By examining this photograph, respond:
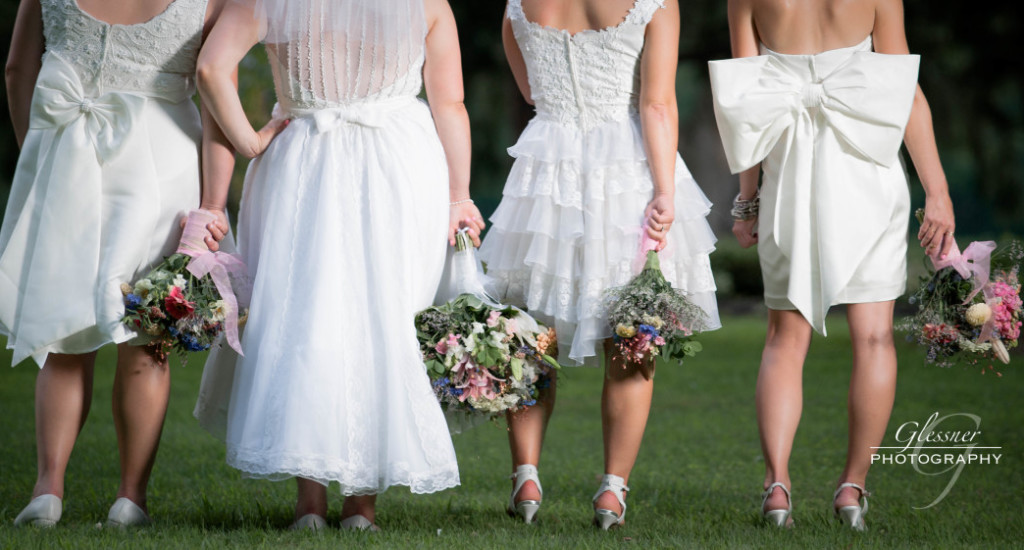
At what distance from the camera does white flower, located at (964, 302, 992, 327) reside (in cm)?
378

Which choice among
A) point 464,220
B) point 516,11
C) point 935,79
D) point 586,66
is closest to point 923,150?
point 586,66

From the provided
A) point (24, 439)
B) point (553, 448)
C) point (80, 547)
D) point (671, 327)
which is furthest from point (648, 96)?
point (24, 439)

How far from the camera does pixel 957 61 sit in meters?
12.4

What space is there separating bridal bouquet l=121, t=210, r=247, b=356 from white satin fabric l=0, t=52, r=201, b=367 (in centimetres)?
11

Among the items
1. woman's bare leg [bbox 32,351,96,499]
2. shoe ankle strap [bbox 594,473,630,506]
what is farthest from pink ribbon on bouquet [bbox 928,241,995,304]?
woman's bare leg [bbox 32,351,96,499]

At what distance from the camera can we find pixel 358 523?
366 cm

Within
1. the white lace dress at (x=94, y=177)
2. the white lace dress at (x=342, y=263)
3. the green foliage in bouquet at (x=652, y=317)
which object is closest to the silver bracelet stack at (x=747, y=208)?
the green foliage in bouquet at (x=652, y=317)

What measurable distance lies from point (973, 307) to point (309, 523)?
2378mm

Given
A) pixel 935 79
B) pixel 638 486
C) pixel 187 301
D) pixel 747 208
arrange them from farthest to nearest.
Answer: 1. pixel 935 79
2. pixel 638 486
3. pixel 747 208
4. pixel 187 301

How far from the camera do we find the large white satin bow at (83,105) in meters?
3.65

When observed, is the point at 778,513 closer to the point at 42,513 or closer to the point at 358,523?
the point at 358,523

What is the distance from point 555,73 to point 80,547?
218cm

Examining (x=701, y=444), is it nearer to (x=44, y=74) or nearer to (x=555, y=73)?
(x=555, y=73)

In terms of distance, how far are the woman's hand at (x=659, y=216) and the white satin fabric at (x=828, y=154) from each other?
0.33 meters
